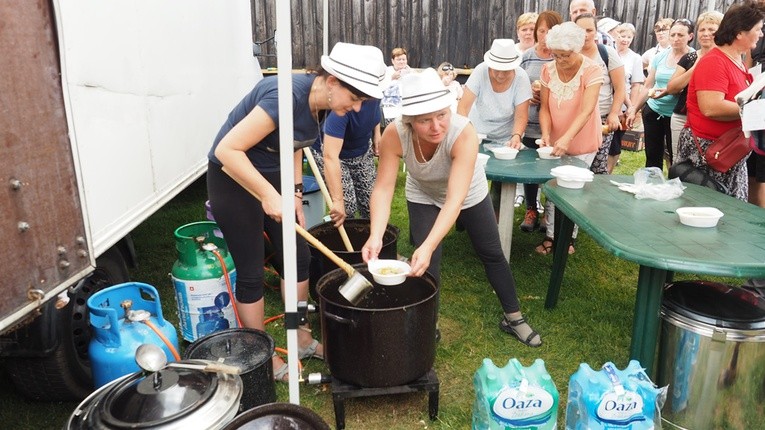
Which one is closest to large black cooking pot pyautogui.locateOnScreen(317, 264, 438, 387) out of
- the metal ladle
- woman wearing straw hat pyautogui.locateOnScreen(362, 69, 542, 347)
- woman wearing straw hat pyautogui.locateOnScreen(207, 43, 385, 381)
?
woman wearing straw hat pyautogui.locateOnScreen(362, 69, 542, 347)

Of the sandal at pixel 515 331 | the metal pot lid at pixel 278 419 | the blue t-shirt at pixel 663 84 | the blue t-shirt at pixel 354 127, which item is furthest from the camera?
the blue t-shirt at pixel 663 84

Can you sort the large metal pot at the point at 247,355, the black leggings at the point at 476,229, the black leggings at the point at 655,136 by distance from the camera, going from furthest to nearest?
the black leggings at the point at 655,136, the black leggings at the point at 476,229, the large metal pot at the point at 247,355

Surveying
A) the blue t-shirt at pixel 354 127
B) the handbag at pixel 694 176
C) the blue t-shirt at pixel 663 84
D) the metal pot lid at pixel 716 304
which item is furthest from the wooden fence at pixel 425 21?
the metal pot lid at pixel 716 304

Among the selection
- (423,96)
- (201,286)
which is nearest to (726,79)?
(423,96)

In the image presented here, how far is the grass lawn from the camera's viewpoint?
2.66 meters

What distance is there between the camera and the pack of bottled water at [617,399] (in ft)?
6.89

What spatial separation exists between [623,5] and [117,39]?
944cm

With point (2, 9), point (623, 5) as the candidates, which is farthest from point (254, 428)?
point (623, 5)

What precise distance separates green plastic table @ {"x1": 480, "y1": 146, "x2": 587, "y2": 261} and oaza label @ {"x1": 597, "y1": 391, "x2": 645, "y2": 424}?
5.19ft

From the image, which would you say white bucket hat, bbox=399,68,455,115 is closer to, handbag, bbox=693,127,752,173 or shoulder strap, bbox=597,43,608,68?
handbag, bbox=693,127,752,173

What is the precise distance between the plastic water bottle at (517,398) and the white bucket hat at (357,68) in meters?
1.29

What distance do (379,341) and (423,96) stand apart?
1098 mm

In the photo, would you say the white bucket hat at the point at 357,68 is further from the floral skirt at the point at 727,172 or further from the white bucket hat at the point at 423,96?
the floral skirt at the point at 727,172

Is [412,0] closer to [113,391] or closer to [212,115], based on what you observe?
[212,115]
